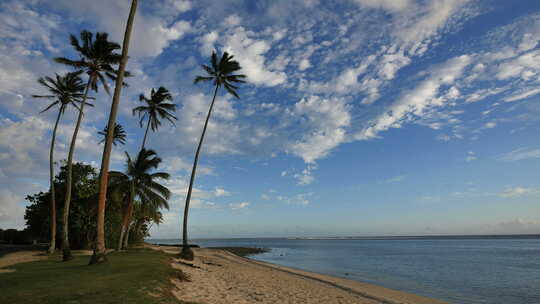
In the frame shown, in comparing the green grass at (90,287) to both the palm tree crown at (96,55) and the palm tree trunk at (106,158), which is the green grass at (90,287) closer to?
the palm tree trunk at (106,158)

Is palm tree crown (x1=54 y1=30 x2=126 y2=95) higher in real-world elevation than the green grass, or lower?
higher

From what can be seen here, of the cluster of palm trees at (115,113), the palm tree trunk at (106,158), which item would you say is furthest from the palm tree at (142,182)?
the palm tree trunk at (106,158)

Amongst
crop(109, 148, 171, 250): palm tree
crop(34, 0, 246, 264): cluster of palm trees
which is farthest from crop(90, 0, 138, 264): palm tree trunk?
crop(109, 148, 171, 250): palm tree

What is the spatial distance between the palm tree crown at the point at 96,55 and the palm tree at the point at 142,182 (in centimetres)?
1036

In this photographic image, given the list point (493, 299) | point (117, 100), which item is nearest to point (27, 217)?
point (117, 100)

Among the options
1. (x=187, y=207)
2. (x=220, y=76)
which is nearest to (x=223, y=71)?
(x=220, y=76)

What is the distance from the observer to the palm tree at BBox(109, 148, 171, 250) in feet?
94.2

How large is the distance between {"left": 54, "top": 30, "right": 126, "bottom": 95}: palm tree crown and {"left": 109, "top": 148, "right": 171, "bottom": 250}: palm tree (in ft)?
34.0

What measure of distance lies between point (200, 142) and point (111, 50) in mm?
10007

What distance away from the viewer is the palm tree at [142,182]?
28719 millimetres

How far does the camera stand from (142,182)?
29.7m

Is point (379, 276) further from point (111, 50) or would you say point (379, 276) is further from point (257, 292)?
point (111, 50)

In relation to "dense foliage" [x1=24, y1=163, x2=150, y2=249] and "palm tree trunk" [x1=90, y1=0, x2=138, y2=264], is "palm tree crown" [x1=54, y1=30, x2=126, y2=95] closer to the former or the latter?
"palm tree trunk" [x1=90, y1=0, x2=138, y2=264]

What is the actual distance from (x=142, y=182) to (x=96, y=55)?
13.8 m
